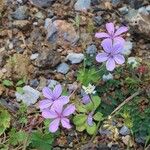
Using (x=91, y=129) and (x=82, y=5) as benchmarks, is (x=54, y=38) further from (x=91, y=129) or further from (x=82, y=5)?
(x=91, y=129)

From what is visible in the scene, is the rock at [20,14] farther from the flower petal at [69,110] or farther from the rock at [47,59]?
the flower petal at [69,110]

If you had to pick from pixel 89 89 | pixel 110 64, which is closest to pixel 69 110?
pixel 89 89

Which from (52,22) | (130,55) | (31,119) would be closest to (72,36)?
(52,22)

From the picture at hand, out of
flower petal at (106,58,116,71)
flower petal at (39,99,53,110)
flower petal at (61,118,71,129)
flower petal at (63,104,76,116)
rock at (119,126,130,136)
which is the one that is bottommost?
rock at (119,126,130,136)

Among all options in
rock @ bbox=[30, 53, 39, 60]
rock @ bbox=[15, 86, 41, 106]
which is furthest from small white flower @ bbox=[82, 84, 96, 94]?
rock @ bbox=[30, 53, 39, 60]

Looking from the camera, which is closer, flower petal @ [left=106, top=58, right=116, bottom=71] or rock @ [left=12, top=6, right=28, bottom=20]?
flower petal @ [left=106, top=58, right=116, bottom=71]

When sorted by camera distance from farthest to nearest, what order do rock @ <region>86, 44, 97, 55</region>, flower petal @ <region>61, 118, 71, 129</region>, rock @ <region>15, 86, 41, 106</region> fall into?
rock @ <region>86, 44, 97, 55</region> → rock @ <region>15, 86, 41, 106</region> → flower petal @ <region>61, 118, 71, 129</region>

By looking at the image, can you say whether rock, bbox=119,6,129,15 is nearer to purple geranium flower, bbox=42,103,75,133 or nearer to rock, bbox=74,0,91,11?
rock, bbox=74,0,91,11
